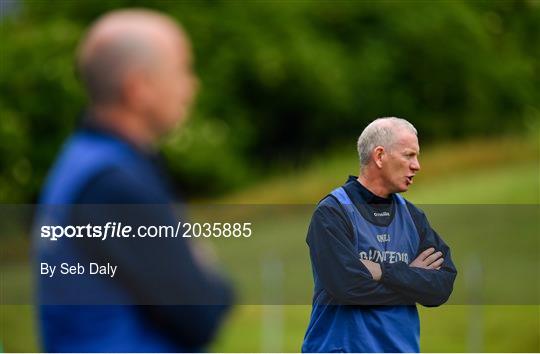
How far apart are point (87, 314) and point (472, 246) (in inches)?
153

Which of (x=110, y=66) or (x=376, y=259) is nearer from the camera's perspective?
(x=110, y=66)

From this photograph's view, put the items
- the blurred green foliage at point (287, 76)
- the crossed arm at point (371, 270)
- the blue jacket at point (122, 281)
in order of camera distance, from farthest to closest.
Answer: the blurred green foliage at point (287, 76) → the crossed arm at point (371, 270) → the blue jacket at point (122, 281)

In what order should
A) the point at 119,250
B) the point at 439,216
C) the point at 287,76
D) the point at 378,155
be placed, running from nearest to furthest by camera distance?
the point at 119,250 < the point at 378,155 < the point at 439,216 < the point at 287,76

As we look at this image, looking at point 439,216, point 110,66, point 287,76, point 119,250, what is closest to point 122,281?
point 119,250

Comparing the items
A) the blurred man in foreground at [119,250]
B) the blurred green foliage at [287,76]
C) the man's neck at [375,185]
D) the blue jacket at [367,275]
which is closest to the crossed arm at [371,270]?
the blue jacket at [367,275]

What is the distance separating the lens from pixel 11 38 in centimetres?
533

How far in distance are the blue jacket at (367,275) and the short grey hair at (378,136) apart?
0.10m

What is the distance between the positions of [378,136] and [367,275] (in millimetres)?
453

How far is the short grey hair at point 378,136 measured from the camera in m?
3.46

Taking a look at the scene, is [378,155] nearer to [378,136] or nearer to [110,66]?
[378,136]

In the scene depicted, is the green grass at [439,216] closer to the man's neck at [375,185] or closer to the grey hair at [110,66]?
the man's neck at [375,185]

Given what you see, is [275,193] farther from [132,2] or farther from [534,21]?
[534,21]

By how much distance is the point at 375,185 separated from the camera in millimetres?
3434

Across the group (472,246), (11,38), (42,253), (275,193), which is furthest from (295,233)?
(42,253)
